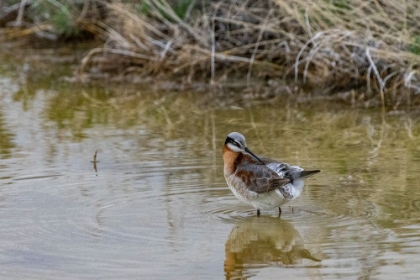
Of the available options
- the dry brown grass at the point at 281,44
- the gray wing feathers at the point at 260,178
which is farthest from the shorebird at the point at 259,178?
the dry brown grass at the point at 281,44

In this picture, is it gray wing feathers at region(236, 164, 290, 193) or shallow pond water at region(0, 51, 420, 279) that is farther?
gray wing feathers at region(236, 164, 290, 193)

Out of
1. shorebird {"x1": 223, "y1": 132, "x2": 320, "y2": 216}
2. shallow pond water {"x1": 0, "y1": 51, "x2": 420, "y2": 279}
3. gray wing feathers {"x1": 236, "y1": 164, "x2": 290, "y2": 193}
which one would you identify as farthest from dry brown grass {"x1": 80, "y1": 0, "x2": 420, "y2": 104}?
gray wing feathers {"x1": 236, "y1": 164, "x2": 290, "y2": 193}

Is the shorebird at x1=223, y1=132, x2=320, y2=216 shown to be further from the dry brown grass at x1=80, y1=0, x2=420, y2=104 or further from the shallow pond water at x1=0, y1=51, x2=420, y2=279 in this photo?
the dry brown grass at x1=80, y1=0, x2=420, y2=104

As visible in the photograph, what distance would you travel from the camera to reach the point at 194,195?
257 inches

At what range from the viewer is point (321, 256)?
5004 millimetres

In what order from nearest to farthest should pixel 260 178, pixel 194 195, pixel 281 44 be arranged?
pixel 260 178
pixel 194 195
pixel 281 44

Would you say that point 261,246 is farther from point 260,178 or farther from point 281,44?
point 281,44

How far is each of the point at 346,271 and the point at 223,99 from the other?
20.3ft

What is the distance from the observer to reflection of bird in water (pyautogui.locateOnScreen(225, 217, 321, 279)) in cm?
501

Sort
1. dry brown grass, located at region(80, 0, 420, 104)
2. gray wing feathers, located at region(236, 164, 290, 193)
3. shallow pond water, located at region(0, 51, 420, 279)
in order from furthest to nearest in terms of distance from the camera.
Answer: dry brown grass, located at region(80, 0, 420, 104) → gray wing feathers, located at region(236, 164, 290, 193) → shallow pond water, located at region(0, 51, 420, 279)

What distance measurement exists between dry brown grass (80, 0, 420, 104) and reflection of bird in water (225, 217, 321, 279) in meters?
4.26

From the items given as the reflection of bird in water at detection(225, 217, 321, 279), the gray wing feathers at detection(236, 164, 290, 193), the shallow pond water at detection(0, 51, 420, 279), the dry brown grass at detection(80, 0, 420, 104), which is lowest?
the reflection of bird in water at detection(225, 217, 321, 279)

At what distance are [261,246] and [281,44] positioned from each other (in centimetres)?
605

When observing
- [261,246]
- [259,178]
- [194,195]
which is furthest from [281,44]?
[261,246]
